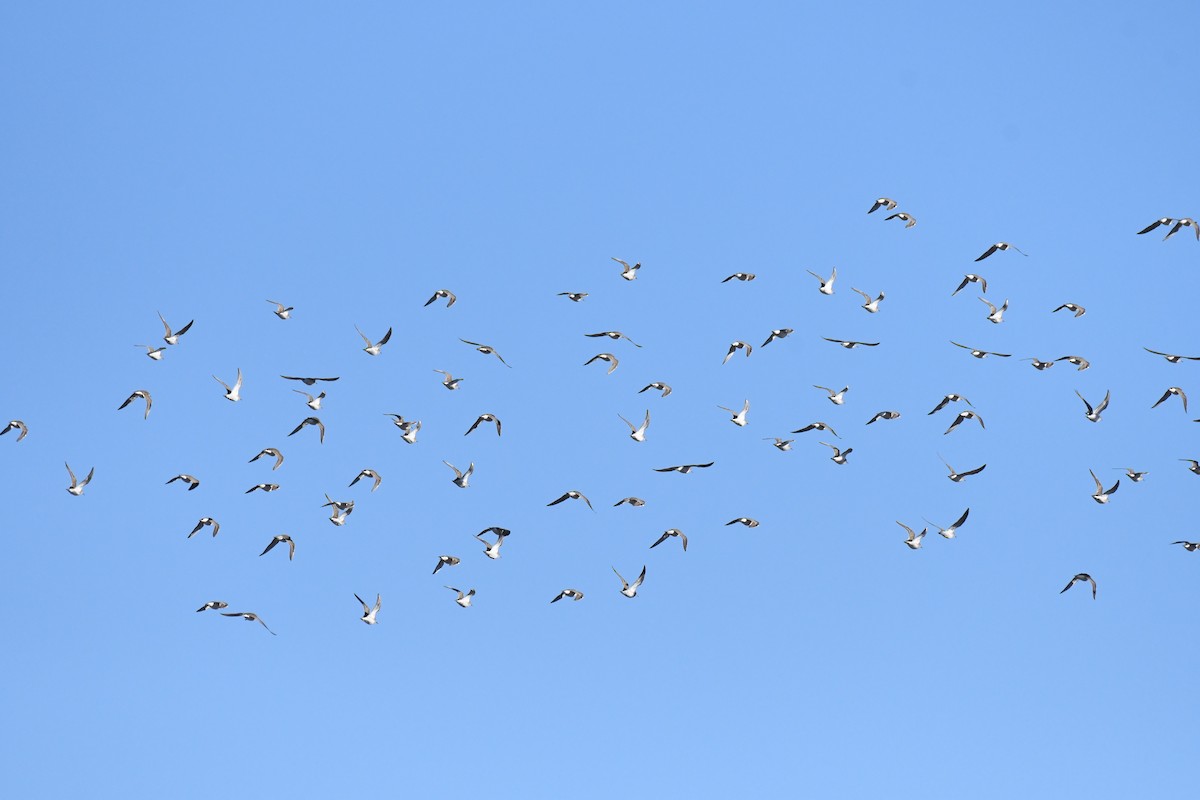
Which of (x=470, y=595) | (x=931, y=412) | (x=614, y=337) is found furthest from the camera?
(x=470, y=595)

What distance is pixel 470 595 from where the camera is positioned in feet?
267

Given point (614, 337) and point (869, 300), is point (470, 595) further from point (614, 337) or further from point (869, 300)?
point (869, 300)

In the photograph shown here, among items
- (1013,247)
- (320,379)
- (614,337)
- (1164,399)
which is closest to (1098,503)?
(1164,399)

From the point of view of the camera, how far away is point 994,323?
76562 mm

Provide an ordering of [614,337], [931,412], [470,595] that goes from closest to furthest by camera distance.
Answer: [931,412] < [614,337] < [470,595]

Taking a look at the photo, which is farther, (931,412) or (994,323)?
(994,323)

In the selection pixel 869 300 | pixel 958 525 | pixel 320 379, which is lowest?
pixel 958 525

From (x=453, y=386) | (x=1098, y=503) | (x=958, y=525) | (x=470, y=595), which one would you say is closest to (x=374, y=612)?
(x=470, y=595)

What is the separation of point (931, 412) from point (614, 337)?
1290 cm

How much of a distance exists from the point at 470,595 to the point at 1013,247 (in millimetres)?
27137

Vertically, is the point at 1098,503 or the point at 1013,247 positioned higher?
the point at 1013,247

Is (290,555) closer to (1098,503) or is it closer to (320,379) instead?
(320,379)

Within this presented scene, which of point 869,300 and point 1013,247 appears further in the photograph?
point 869,300

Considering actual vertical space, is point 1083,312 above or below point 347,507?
above
